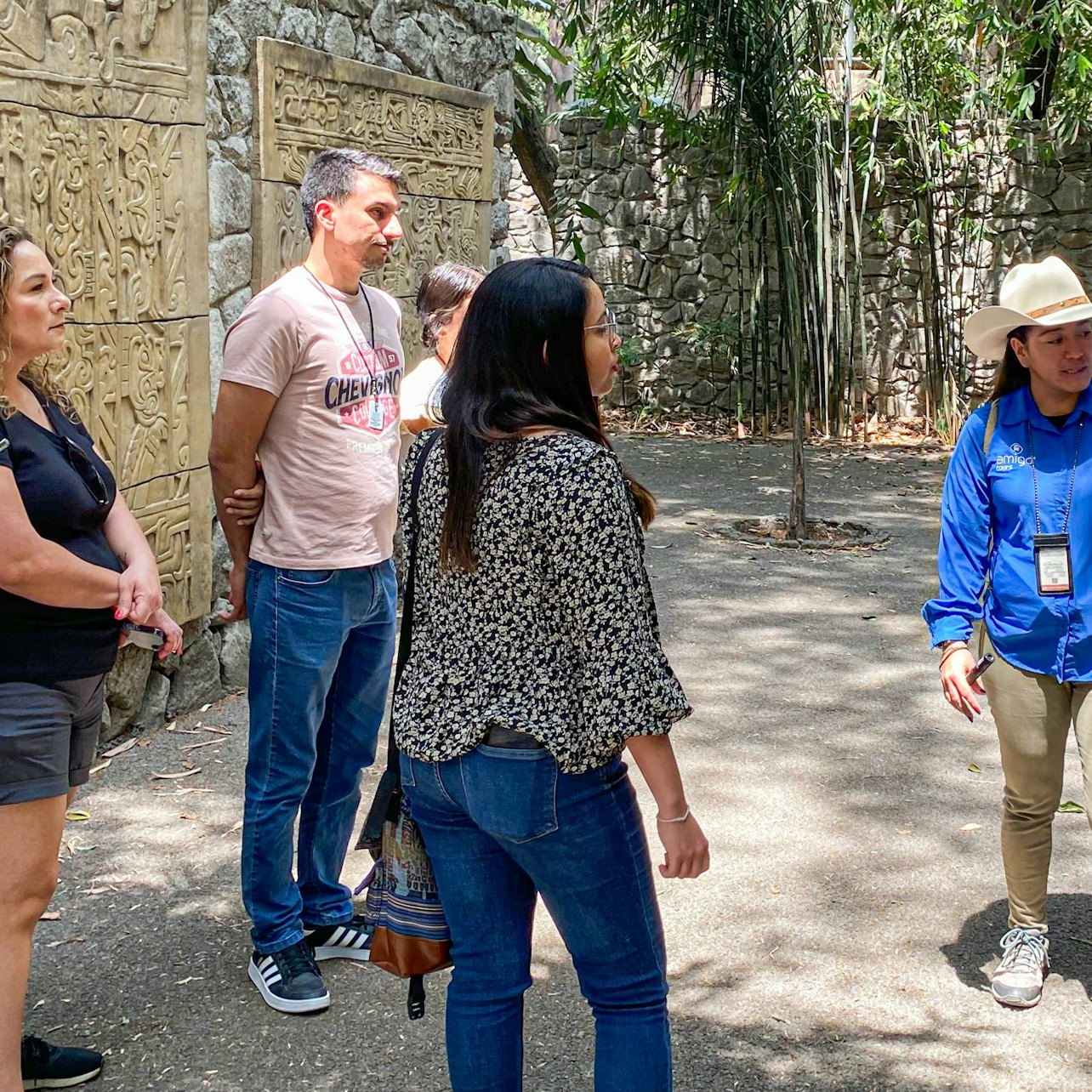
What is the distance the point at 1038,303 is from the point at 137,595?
2215 millimetres

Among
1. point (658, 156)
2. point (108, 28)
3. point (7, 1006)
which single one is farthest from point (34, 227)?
point (658, 156)

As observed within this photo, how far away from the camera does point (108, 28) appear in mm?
4797

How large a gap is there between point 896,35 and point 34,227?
9307mm

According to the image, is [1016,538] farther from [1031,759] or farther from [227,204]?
[227,204]

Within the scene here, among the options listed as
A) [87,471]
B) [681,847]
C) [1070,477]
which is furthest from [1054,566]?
[87,471]

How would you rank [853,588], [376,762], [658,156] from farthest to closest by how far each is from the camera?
[658,156], [853,588], [376,762]

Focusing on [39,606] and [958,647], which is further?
[958,647]

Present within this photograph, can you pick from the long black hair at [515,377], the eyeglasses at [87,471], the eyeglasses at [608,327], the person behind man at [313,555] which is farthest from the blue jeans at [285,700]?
the eyeglasses at [608,327]

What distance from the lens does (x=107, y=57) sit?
15.7 ft

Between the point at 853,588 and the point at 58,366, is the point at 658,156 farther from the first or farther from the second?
the point at 58,366

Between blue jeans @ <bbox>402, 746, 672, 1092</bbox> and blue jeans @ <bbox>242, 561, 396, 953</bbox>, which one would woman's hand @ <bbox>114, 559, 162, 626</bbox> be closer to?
blue jeans @ <bbox>242, 561, 396, 953</bbox>

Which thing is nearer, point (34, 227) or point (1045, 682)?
point (1045, 682)

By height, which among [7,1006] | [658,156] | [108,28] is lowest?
[7,1006]

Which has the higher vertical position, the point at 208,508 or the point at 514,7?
the point at 514,7
